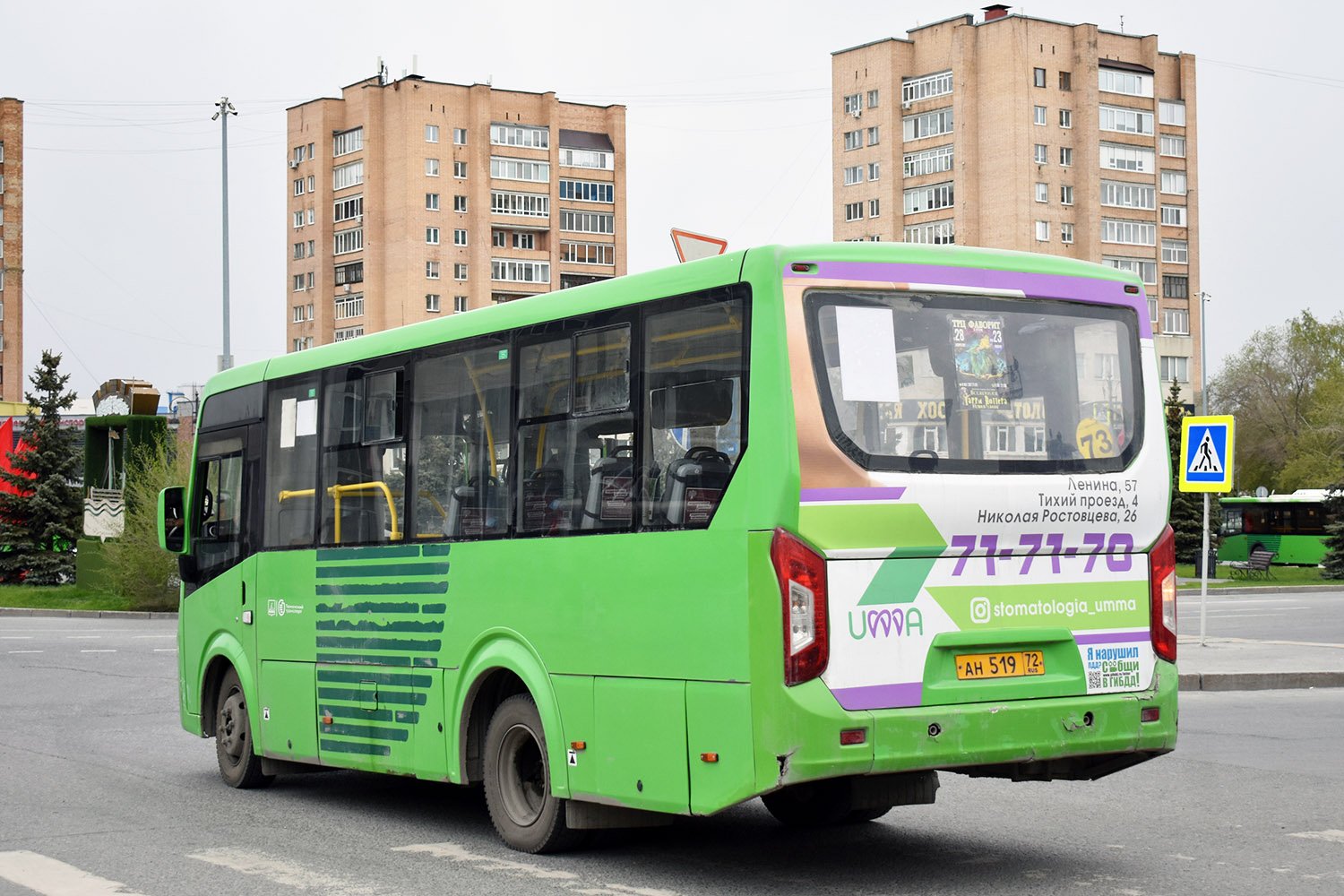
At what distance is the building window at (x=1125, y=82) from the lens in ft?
316

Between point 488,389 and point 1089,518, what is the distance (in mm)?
3309

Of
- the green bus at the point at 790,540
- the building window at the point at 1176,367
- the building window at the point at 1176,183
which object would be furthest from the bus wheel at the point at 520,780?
the building window at the point at 1176,183

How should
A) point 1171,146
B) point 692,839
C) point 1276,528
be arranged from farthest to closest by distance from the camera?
1. point 1171,146
2. point 1276,528
3. point 692,839

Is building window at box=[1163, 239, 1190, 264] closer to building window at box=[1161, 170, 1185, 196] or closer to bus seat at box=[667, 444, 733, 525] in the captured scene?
building window at box=[1161, 170, 1185, 196]

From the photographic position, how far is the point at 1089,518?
7547mm

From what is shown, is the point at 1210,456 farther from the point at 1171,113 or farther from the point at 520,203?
the point at 520,203

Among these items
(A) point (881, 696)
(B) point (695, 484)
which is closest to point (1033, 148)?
(B) point (695, 484)

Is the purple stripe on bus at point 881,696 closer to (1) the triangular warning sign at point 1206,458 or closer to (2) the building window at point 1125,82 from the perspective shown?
(1) the triangular warning sign at point 1206,458

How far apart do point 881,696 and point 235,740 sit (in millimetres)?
6135

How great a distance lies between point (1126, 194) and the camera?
3834 inches

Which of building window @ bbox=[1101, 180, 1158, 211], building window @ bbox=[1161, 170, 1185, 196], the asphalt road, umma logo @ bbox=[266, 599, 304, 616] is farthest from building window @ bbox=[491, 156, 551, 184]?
umma logo @ bbox=[266, 599, 304, 616]

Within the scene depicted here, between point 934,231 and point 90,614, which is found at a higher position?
point 934,231

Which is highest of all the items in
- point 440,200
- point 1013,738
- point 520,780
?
point 440,200

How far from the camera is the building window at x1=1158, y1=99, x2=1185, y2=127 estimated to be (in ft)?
324
